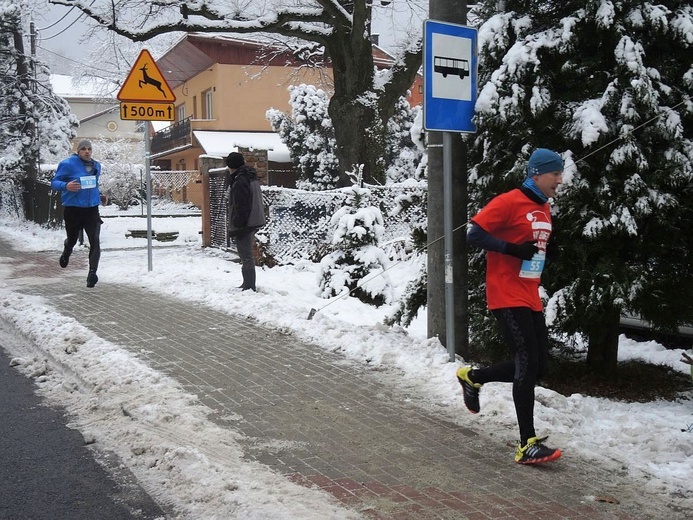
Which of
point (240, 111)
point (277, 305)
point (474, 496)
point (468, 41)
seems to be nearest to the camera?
point (474, 496)

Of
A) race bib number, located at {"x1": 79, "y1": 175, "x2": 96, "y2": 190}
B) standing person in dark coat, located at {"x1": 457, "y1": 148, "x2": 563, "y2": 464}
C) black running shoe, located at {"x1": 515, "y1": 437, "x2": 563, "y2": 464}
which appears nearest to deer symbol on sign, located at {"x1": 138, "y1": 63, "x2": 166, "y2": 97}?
race bib number, located at {"x1": 79, "y1": 175, "x2": 96, "y2": 190}

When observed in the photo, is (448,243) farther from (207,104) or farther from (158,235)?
(207,104)

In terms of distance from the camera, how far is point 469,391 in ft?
17.4

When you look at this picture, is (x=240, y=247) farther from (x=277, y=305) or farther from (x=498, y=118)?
(x=498, y=118)

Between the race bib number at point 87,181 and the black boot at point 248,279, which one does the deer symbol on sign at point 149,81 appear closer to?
the race bib number at point 87,181

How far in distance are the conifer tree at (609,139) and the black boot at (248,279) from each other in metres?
4.89

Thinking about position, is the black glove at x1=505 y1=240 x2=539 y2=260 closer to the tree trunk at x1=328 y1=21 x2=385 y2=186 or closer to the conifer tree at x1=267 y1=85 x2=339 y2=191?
the tree trunk at x1=328 y1=21 x2=385 y2=186

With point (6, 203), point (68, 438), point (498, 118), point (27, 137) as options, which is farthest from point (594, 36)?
point (6, 203)

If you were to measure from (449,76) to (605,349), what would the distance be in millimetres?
2667

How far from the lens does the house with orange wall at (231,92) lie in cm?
3566

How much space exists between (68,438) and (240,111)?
35.0 m

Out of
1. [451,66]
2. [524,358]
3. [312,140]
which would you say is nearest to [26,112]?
[312,140]

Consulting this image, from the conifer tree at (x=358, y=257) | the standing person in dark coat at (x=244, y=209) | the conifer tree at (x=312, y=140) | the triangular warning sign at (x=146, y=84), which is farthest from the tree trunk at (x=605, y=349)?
the conifer tree at (x=312, y=140)

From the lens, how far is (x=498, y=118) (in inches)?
251
